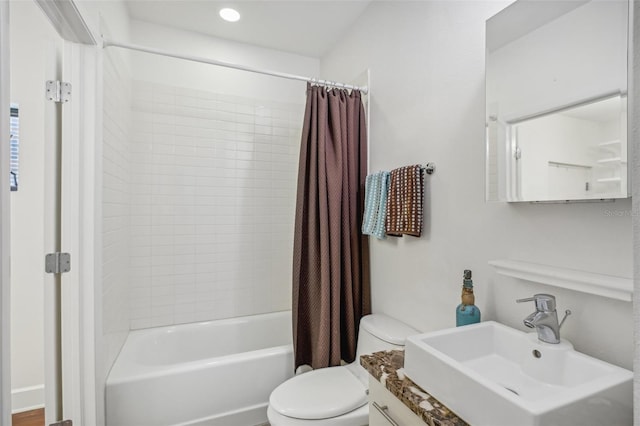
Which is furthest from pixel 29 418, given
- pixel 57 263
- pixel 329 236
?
pixel 329 236

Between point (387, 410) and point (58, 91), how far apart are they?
5.67 ft

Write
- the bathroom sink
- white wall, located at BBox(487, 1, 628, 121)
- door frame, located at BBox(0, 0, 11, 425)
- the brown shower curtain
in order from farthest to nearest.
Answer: the brown shower curtain
white wall, located at BBox(487, 1, 628, 121)
door frame, located at BBox(0, 0, 11, 425)
the bathroom sink

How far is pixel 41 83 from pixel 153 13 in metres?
0.86

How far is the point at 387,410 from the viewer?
0.96m

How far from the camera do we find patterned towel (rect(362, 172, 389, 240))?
177 cm

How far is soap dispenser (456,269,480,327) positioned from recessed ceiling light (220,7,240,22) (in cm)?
213

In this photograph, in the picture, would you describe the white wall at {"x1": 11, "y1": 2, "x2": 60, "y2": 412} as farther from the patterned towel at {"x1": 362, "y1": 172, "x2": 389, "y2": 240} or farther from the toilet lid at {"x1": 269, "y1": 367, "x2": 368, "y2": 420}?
the patterned towel at {"x1": 362, "y1": 172, "x2": 389, "y2": 240}

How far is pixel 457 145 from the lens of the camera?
1.39 metres

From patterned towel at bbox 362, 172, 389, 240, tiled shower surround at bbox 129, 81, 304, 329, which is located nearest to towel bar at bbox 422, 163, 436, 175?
patterned towel at bbox 362, 172, 389, 240

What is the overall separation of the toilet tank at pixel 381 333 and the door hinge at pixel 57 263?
1.42 metres

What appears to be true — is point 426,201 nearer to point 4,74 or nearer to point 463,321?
point 463,321

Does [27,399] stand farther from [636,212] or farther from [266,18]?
[636,212]

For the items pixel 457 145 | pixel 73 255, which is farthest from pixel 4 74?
pixel 457 145

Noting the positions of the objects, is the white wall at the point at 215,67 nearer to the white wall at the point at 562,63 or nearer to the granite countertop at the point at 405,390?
the white wall at the point at 562,63
